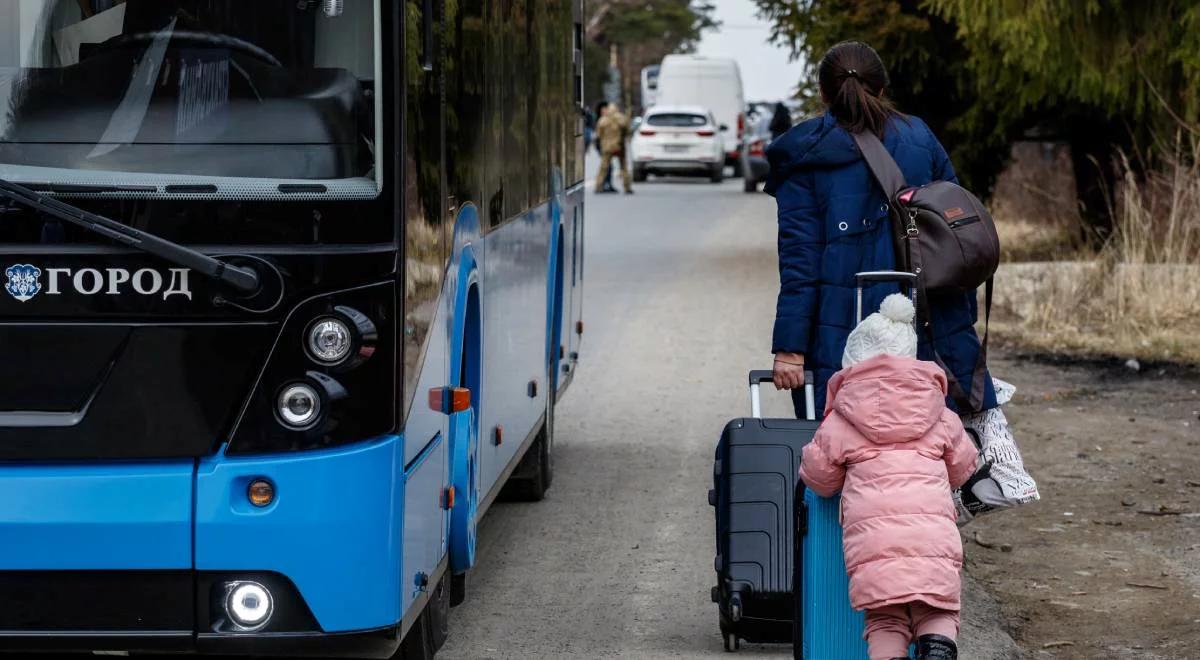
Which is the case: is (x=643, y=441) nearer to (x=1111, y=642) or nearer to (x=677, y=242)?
(x=1111, y=642)

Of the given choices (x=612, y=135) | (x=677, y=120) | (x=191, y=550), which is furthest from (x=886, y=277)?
(x=677, y=120)

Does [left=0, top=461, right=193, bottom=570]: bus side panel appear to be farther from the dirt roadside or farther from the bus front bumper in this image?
the dirt roadside

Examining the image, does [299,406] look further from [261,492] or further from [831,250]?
[831,250]

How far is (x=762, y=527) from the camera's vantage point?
5586 millimetres

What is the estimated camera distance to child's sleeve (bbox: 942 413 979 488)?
4859 mm

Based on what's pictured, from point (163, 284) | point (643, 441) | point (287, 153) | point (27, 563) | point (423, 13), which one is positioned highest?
point (423, 13)

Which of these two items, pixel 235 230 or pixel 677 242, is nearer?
pixel 235 230

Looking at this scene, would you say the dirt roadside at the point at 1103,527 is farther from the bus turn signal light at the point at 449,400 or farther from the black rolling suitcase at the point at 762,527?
the bus turn signal light at the point at 449,400

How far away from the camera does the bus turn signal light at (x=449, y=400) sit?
5.29 meters

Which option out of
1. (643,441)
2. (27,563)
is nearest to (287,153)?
(27,563)

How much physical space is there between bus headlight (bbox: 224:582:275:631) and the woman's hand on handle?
5.74ft

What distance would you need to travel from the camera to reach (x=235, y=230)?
4590 millimetres

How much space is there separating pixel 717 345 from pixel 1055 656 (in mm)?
8463

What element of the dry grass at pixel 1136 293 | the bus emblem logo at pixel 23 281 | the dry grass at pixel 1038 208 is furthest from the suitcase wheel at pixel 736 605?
the dry grass at pixel 1038 208
